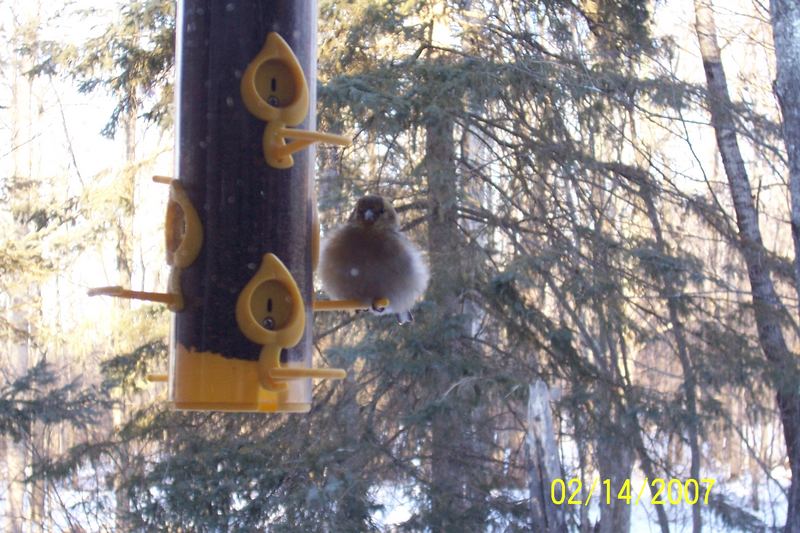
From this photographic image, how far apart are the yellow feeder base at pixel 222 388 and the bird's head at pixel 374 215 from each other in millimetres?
997

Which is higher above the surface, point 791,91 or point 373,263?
point 791,91

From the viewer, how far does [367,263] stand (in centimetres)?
320

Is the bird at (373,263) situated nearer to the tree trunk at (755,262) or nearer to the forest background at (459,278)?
the forest background at (459,278)

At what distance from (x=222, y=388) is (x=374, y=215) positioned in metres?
1.13

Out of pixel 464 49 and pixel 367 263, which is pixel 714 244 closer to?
pixel 464 49

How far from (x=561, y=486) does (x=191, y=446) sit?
272cm

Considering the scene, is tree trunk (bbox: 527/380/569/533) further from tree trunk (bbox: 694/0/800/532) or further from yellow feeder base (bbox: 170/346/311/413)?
tree trunk (bbox: 694/0/800/532)

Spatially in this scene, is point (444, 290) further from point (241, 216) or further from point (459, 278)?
point (241, 216)

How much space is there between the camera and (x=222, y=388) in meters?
2.54

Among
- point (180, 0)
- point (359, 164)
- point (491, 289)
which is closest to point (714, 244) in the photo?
point (491, 289)

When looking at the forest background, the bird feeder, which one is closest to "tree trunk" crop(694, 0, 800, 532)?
the forest background

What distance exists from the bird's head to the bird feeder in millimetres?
481

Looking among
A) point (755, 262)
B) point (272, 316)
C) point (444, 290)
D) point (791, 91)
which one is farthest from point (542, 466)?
point (755, 262)

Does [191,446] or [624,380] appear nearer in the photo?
[191,446]
